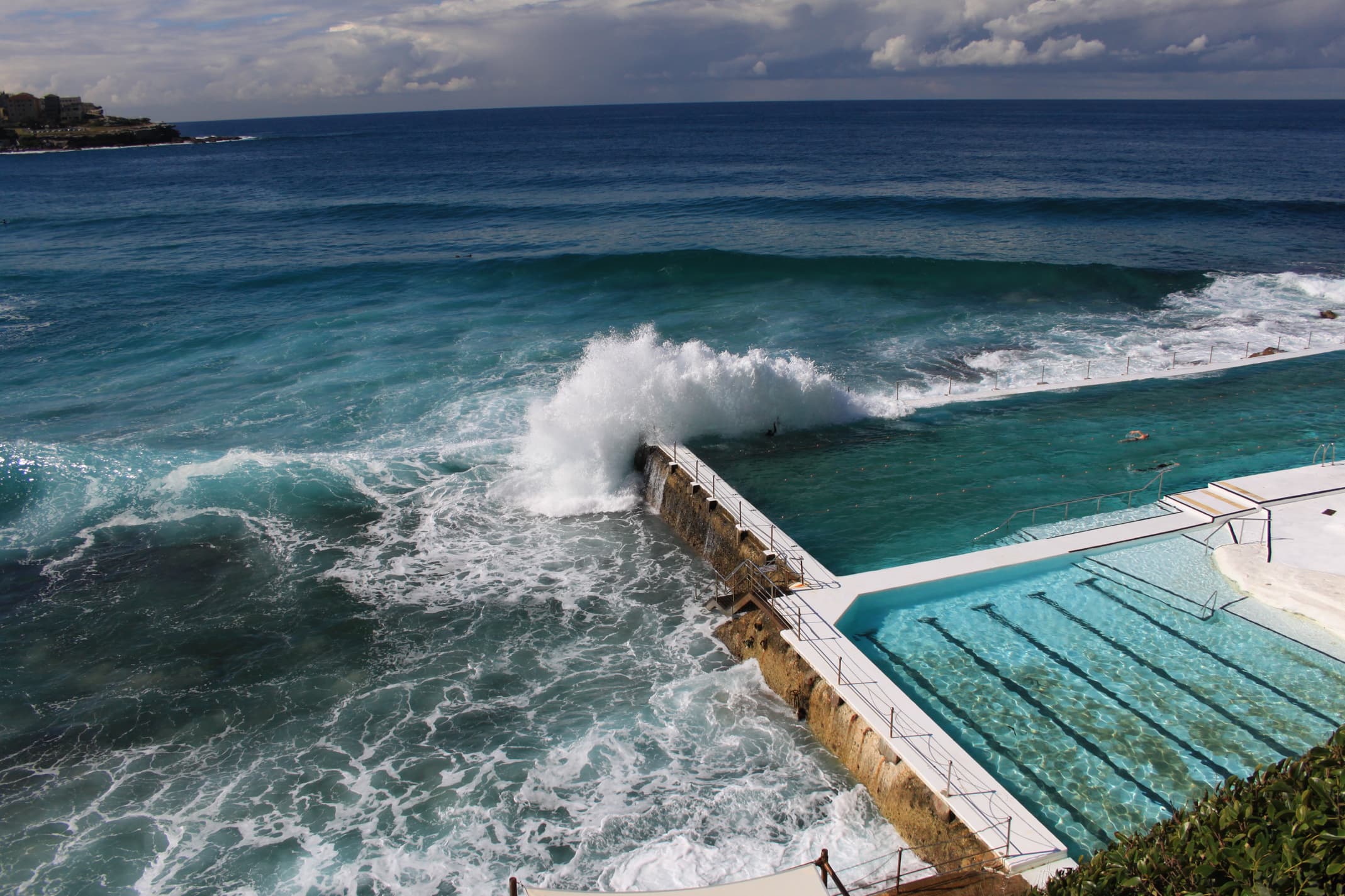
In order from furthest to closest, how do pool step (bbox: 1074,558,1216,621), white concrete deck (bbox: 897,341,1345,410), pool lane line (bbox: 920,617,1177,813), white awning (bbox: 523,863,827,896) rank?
white concrete deck (bbox: 897,341,1345,410)
pool step (bbox: 1074,558,1216,621)
pool lane line (bbox: 920,617,1177,813)
white awning (bbox: 523,863,827,896)

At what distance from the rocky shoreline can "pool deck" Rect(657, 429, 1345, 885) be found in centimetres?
15410

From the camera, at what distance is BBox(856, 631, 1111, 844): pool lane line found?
27.3 ft

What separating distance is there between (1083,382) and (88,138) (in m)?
157

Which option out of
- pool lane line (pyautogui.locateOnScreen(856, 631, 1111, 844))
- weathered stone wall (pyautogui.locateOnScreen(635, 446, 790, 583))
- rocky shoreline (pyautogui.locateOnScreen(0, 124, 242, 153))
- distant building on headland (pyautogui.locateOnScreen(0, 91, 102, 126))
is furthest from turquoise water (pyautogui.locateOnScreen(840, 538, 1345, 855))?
distant building on headland (pyautogui.locateOnScreen(0, 91, 102, 126))

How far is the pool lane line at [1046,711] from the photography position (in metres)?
8.72

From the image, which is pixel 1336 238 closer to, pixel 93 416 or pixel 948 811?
pixel 948 811

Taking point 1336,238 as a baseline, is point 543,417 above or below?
below

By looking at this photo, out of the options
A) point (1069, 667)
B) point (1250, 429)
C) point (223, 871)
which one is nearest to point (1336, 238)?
point (1250, 429)

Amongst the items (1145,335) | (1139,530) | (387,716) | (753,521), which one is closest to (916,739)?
(753,521)

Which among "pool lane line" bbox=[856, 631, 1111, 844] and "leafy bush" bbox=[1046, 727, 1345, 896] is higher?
"leafy bush" bbox=[1046, 727, 1345, 896]

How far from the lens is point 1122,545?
1354 centimetres

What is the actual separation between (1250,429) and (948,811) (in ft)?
49.1

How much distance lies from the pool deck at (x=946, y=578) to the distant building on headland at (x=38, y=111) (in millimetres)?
177754

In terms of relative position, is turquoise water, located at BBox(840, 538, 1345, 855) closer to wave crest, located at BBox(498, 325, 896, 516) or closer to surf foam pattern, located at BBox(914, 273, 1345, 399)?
wave crest, located at BBox(498, 325, 896, 516)
